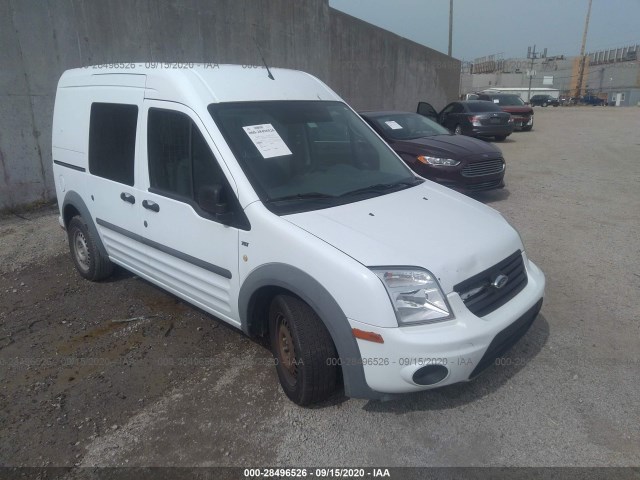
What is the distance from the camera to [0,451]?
9.11 ft

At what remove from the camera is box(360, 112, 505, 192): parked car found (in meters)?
7.68

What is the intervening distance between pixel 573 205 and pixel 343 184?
5998 mm

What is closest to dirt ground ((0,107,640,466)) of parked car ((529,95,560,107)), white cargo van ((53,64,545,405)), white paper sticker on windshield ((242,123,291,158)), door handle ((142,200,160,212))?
white cargo van ((53,64,545,405))

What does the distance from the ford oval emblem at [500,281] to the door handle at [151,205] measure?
2.43 meters

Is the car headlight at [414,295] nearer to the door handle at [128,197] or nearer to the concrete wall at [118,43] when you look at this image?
the door handle at [128,197]

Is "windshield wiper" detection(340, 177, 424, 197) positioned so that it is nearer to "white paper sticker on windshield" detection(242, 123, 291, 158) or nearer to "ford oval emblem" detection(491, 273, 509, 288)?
"white paper sticker on windshield" detection(242, 123, 291, 158)

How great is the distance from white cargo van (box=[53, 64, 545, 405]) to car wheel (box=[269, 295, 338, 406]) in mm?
10

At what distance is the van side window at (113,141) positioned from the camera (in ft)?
13.0

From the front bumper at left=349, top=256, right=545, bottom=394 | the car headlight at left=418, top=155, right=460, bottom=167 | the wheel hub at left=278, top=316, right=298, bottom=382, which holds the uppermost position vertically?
the car headlight at left=418, top=155, right=460, bottom=167

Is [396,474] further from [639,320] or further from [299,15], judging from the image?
[299,15]

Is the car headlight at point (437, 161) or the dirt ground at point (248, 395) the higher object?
the car headlight at point (437, 161)

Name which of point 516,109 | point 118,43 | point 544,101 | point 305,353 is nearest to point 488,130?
point 516,109

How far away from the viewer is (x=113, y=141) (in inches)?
162

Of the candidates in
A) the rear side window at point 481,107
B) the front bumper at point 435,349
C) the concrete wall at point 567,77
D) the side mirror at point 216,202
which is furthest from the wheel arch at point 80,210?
the concrete wall at point 567,77
